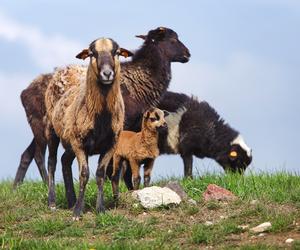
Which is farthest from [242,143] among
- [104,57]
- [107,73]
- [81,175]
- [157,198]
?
[107,73]

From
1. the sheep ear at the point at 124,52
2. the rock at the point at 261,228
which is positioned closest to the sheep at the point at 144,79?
the sheep ear at the point at 124,52

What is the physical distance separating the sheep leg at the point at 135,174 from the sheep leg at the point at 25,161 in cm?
295

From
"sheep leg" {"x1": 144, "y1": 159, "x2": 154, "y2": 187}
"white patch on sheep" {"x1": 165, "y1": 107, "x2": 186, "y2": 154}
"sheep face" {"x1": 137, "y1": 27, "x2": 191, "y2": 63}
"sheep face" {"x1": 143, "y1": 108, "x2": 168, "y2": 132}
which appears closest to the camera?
"sheep face" {"x1": 143, "y1": 108, "x2": 168, "y2": 132}

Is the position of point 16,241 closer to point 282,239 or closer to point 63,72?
point 282,239

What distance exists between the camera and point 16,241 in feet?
29.7

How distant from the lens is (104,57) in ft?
33.0

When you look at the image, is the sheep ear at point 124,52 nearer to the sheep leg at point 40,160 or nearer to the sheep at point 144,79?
the sheep at point 144,79

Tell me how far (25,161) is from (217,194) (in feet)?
18.1

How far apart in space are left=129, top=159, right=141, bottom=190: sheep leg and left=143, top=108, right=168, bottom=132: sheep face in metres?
0.64

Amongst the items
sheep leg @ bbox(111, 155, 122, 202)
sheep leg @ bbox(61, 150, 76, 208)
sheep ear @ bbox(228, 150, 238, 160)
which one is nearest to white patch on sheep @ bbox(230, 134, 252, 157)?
sheep ear @ bbox(228, 150, 238, 160)

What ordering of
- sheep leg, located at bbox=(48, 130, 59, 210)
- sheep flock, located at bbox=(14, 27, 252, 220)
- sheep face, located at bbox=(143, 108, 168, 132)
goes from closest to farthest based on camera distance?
sheep flock, located at bbox=(14, 27, 252, 220)
sheep leg, located at bbox=(48, 130, 59, 210)
sheep face, located at bbox=(143, 108, 168, 132)

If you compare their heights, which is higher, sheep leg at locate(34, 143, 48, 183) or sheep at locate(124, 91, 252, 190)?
sheep at locate(124, 91, 252, 190)

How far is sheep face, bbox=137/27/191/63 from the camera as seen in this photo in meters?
14.7

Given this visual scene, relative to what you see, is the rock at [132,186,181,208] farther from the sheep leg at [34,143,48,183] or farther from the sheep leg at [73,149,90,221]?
the sheep leg at [34,143,48,183]
